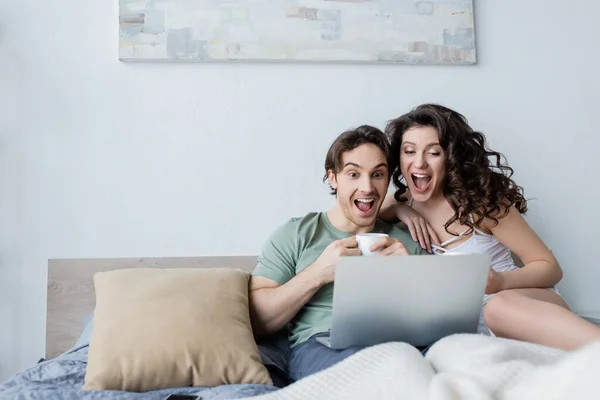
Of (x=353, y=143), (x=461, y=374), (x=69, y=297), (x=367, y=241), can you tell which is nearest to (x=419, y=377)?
(x=461, y=374)

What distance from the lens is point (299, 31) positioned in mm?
2051

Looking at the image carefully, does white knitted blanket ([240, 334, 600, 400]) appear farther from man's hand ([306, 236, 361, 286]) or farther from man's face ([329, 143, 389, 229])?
man's face ([329, 143, 389, 229])

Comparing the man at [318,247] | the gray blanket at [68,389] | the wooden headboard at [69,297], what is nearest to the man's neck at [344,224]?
the man at [318,247]

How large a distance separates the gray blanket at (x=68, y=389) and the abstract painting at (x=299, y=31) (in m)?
1.04

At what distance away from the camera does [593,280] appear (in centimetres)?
217

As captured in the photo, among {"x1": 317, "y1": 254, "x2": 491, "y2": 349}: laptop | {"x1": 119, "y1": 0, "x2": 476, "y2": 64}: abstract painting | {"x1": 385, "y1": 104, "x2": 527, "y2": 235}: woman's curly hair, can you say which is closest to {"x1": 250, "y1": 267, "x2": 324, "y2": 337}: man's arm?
{"x1": 317, "y1": 254, "x2": 491, "y2": 349}: laptop

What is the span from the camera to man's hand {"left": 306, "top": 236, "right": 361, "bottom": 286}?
143cm

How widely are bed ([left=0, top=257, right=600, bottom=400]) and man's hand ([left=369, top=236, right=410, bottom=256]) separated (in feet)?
1.17

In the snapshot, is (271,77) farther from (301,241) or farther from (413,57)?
(301,241)

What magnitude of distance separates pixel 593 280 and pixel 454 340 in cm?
141

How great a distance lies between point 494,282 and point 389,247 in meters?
0.34

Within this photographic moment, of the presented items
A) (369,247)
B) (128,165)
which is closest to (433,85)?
(369,247)

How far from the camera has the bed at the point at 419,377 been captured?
0.75 m

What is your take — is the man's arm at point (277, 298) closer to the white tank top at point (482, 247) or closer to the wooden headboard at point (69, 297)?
the white tank top at point (482, 247)
